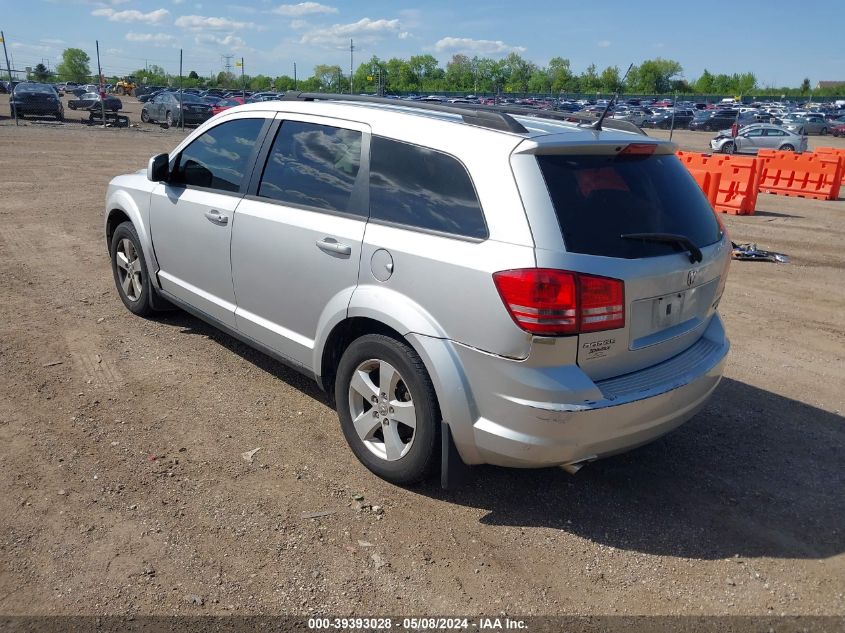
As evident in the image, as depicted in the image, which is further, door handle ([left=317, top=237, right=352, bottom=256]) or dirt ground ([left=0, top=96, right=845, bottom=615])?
door handle ([left=317, top=237, right=352, bottom=256])

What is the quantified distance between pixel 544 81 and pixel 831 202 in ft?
283

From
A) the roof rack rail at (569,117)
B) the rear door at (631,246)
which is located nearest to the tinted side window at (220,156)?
the roof rack rail at (569,117)

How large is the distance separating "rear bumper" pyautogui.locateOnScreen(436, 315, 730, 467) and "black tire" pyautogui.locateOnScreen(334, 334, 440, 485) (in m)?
0.15

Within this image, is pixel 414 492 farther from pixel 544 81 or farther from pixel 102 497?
pixel 544 81

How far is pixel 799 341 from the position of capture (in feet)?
20.8

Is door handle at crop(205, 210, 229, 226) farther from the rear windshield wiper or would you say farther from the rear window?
the rear windshield wiper

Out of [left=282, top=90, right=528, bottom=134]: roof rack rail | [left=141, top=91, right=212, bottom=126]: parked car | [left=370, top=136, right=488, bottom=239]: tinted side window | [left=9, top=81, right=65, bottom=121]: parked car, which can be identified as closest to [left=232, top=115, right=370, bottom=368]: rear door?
[left=370, top=136, right=488, bottom=239]: tinted side window

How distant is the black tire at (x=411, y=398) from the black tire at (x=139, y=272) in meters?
2.64

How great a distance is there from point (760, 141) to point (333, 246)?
3334 centimetres

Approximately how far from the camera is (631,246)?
3.20m

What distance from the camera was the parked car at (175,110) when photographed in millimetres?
30281

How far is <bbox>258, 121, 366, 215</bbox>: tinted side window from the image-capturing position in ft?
12.6

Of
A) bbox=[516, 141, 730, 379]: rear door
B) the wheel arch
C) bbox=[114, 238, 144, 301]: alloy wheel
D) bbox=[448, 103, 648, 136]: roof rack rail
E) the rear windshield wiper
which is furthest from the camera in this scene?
bbox=[114, 238, 144, 301]: alloy wheel

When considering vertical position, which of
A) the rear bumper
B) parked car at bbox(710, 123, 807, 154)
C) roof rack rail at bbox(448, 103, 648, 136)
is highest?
roof rack rail at bbox(448, 103, 648, 136)
